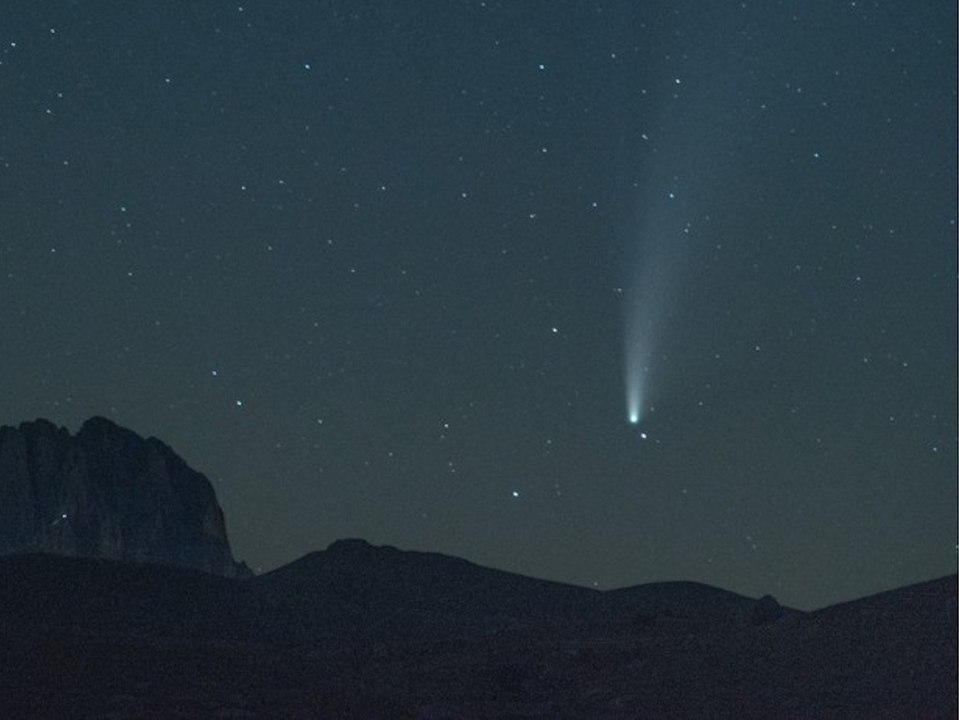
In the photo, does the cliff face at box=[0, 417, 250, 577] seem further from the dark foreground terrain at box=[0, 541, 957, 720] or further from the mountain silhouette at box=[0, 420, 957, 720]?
the dark foreground terrain at box=[0, 541, 957, 720]

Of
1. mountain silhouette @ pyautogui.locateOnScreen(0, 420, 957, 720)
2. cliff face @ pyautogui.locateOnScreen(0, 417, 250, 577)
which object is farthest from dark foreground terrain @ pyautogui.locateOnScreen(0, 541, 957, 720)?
cliff face @ pyautogui.locateOnScreen(0, 417, 250, 577)

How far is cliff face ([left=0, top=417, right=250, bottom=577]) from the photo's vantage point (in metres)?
102

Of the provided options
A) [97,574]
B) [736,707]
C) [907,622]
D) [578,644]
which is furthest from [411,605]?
[736,707]

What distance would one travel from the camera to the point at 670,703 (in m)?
32.3

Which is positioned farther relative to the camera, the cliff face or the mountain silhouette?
the cliff face

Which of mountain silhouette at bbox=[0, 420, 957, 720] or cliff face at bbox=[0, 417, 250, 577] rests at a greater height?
cliff face at bbox=[0, 417, 250, 577]

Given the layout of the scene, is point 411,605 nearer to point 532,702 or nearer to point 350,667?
point 350,667

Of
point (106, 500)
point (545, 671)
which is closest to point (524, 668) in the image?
point (545, 671)

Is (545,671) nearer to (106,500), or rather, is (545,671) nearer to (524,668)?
(524,668)

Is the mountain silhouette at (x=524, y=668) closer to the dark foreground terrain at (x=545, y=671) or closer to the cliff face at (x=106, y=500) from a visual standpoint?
the dark foreground terrain at (x=545, y=671)

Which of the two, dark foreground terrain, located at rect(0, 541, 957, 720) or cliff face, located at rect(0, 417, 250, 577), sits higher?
cliff face, located at rect(0, 417, 250, 577)

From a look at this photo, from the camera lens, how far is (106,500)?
105562 mm

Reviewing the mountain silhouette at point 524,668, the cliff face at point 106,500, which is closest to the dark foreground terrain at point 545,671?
the mountain silhouette at point 524,668

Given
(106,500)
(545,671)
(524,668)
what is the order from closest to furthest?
(524,668) → (545,671) → (106,500)
